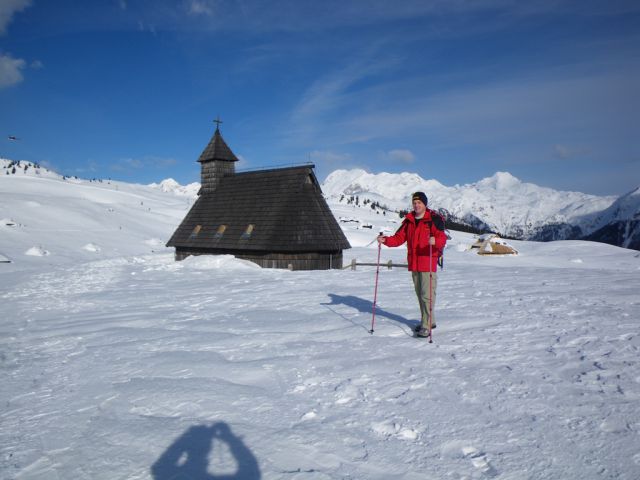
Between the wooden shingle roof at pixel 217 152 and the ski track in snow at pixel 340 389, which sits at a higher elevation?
the wooden shingle roof at pixel 217 152

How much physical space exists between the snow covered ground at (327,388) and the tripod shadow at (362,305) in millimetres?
106

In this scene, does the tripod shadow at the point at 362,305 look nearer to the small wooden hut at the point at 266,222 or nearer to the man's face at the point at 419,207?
the man's face at the point at 419,207

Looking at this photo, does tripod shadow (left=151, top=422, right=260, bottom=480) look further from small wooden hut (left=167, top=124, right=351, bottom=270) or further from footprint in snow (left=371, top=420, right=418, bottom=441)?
small wooden hut (left=167, top=124, right=351, bottom=270)

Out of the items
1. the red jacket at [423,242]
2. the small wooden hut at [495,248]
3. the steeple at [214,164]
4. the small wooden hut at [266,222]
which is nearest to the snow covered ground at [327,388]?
the red jacket at [423,242]

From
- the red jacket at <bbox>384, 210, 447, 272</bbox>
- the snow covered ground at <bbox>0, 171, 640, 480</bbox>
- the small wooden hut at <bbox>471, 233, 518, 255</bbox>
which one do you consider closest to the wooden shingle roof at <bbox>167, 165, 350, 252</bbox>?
the snow covered ground at <bbox>0, 171, 640, 480</bbox>

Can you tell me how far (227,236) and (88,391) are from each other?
19996 millimetres

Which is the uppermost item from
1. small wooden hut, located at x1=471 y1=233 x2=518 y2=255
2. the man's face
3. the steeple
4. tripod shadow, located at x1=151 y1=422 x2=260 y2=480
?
the steeple

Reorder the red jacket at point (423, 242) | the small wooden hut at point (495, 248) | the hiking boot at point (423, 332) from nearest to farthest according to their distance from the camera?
the hiking boot at point (423, 332) < the red jacket at point (423, 242) < the small wooden hut at point (495, 248)

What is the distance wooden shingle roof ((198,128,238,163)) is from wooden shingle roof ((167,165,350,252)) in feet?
6.44

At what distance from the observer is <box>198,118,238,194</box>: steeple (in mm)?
29734

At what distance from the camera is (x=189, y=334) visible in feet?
25.2

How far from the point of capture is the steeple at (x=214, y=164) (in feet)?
97.6

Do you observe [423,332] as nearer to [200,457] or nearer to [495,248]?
[200,457]

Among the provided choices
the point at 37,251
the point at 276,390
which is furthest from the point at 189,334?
the point at 37,251
